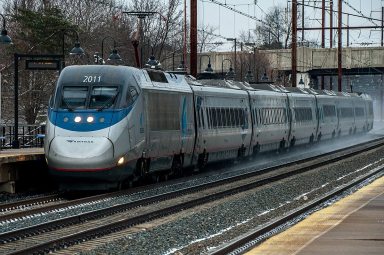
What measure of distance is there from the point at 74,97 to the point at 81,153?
173 cm

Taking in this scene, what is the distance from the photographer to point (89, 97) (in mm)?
23266

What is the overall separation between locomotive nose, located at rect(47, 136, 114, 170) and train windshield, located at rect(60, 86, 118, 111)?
99cm

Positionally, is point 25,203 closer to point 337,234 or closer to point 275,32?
point 337,234

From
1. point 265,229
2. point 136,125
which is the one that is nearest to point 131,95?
point 136,125

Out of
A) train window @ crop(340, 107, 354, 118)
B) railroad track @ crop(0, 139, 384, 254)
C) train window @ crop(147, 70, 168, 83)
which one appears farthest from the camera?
train window @ crop(340, 107, 354, 118)

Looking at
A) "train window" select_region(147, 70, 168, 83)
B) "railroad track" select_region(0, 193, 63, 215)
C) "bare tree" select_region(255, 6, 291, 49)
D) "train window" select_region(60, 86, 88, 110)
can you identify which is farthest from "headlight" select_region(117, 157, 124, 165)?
"bare tree" select_region(255, 6, 291, 49)

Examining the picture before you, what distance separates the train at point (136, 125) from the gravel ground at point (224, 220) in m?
2.71

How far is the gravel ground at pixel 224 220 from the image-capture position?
14.8m

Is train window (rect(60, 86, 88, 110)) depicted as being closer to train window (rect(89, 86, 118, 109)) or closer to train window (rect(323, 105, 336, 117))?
train window (rect(89, 86, 118, 109))

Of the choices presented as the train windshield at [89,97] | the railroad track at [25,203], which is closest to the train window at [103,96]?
the train windshield at [89,97]

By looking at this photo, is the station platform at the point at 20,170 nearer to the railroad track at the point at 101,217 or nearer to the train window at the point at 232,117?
the railroad track at the point at 101,217

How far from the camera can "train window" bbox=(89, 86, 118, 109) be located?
2314 centimetres

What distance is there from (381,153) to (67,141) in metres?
26.2

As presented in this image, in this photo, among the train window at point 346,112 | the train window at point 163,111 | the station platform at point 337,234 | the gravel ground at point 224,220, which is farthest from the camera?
the train window at point 346,112
